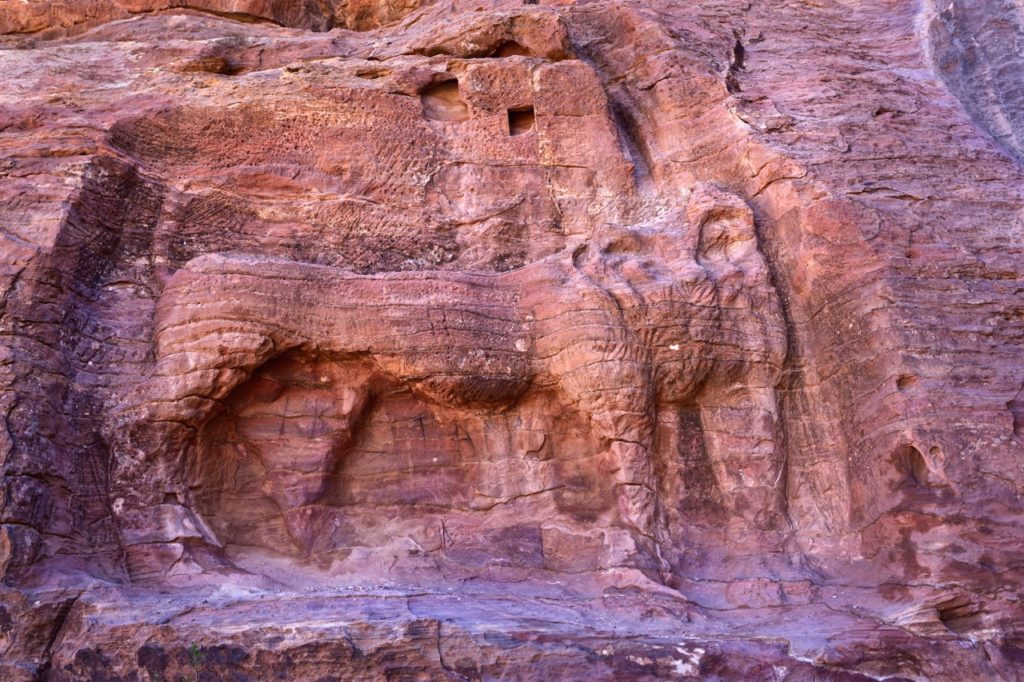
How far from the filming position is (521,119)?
1130 centimetres

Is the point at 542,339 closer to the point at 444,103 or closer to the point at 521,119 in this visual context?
the point at 521,119

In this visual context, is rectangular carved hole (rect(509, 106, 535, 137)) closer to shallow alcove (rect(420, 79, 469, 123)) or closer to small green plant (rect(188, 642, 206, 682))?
shallow alcove (rect(420, 79, 469, 123))

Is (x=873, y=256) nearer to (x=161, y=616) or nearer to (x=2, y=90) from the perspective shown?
(x=161, y=616)

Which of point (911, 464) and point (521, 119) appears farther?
point (521, 119)

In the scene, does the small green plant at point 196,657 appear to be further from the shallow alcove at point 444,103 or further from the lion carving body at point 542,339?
the shallow alcove at point 444,103

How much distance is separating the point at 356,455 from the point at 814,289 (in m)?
4.71

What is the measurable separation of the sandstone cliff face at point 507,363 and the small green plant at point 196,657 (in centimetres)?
2

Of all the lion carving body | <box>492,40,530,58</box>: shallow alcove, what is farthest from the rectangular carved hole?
the lion carving body

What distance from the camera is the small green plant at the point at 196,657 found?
24.4 ft

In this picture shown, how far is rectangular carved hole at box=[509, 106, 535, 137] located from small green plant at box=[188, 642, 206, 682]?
21.0 feet

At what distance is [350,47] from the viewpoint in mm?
11953

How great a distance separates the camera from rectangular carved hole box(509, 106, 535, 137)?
11.2 metres

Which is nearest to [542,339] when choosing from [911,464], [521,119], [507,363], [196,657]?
[507,363]

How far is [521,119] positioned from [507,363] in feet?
11.1
